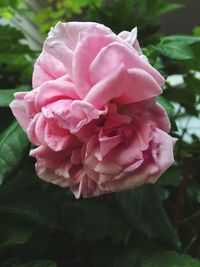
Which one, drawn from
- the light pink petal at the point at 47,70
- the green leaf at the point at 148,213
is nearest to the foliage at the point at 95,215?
the green leaf at the point at 148,213

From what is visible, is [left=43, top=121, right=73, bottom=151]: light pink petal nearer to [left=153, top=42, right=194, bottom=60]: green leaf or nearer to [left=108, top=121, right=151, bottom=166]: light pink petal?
[left=108, top=121, right=151, bottom=166]: light pink petal

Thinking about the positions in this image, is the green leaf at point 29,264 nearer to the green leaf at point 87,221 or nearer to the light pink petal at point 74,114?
the green leaf at point 87,221

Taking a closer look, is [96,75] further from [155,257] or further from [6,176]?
[155,257]

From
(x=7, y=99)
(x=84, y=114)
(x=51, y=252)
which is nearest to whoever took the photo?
(x=84, y=114)

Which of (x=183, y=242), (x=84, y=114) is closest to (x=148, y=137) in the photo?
(x=84, y=114)

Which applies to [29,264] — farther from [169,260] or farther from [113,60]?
[113,60]

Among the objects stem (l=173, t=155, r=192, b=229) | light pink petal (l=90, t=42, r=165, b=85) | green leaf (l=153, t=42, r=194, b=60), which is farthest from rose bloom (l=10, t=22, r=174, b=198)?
stem (l=173, t=155, r=192, b=229)
